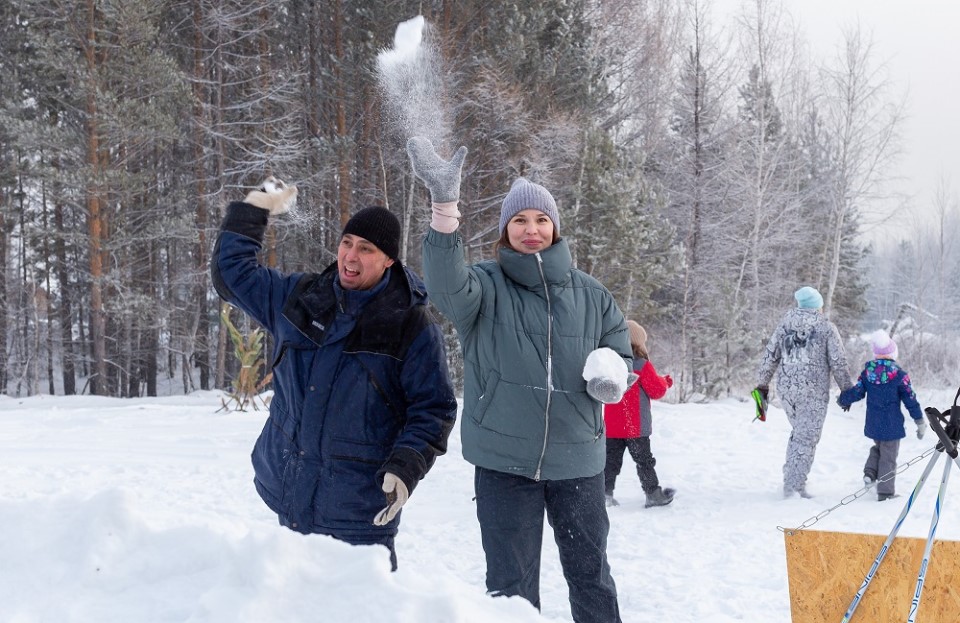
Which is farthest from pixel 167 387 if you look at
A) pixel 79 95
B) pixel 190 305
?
pixel 79 95

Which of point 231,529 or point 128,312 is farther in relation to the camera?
point 128,312

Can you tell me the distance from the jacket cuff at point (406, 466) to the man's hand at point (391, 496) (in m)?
0.02

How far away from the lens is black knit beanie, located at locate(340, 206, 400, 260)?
2750 millimetres

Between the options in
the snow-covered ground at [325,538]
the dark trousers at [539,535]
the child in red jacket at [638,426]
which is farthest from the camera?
the child in red jacket at [638,426]

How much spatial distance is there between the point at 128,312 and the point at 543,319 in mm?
17717

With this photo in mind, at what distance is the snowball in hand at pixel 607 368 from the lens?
9.37ft

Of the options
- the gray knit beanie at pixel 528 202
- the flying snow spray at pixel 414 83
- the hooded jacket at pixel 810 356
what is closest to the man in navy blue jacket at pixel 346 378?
the gray knit beanie at pixel 528 202

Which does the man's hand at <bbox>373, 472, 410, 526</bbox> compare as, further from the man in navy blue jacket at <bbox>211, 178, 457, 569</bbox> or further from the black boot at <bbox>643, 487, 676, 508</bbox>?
the black boot at <bbox>643, 487, 676, 508</bbox>

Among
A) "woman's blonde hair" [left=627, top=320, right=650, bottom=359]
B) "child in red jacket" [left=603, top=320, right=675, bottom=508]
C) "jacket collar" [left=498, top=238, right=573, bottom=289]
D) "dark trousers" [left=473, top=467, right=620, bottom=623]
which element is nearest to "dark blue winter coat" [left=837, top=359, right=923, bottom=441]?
"child in red jacket" [left=603, top=320, right=675, bottom=508]

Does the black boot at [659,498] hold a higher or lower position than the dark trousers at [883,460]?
lower

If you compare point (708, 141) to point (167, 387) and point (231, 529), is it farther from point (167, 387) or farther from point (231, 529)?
point (231, 529)

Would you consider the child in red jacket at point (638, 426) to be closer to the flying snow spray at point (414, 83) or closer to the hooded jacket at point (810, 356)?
the hooded jacket at point (810, 356)

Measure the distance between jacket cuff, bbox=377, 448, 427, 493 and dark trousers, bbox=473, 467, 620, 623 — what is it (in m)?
0.45

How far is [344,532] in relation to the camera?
261cm
